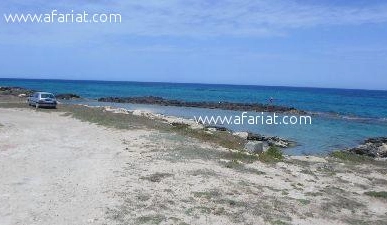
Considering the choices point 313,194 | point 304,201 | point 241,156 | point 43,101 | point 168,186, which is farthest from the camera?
point 43,101

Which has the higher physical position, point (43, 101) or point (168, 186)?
point (43, 101)

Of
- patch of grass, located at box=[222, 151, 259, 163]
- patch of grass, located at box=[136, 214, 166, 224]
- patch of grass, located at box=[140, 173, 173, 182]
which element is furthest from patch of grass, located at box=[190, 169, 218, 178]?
patch of grass, located at box=[136, 214, 166, 224]

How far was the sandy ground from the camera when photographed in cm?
1277

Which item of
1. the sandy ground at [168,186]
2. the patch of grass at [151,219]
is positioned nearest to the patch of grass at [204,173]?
the sandy ground at [168,186]

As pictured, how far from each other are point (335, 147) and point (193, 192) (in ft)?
74.6

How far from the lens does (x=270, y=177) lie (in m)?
18.2

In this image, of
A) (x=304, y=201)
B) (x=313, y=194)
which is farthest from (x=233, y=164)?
(x=304, y=201)

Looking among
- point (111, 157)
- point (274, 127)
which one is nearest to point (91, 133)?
point (111, 157)

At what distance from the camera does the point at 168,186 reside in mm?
15766

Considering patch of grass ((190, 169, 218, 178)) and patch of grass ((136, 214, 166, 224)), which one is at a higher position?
patch of grass ((190, 169, 218, 178))

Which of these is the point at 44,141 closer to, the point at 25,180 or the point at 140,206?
the point at 25,180

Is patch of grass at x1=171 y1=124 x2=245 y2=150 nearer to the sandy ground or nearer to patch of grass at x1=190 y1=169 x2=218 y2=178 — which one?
the sandy ground

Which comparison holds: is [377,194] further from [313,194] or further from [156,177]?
[156,177]

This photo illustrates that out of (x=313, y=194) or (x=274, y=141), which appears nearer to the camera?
(x=313, y=194)
